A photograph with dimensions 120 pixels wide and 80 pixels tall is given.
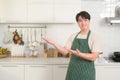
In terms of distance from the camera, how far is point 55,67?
3.26 m

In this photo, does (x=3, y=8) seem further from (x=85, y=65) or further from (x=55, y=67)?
(x=85, y=65)

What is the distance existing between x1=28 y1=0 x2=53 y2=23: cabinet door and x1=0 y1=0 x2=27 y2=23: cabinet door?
9cm

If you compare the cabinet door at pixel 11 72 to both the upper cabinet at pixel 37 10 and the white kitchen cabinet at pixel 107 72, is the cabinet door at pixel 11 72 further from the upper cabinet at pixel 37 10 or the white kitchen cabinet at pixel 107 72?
the white kitchen cabinet at pixel 107 72

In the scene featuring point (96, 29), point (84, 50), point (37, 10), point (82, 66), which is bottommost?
point (82, 66)

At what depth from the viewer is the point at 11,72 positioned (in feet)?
10.7

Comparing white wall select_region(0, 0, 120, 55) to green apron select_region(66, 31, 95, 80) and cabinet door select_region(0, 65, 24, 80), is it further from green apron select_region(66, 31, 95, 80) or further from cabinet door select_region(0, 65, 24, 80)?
green apron select_region(66, 31, 95, 80)

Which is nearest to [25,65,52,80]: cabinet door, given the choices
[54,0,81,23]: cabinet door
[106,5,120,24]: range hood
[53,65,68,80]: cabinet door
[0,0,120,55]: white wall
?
[53,65,68,80]: cabinet door

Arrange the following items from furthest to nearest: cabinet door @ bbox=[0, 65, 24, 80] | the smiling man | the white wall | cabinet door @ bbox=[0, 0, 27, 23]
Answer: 1. the white wall
2. cabinet door @ bbox=[0, 0, 27, 23]
3. cabinet door @ bbox=[0, 65, 24, 80]
4. the smiling man

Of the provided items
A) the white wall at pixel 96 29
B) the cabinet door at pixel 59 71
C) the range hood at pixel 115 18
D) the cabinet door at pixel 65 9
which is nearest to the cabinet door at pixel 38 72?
the cabinet door at pixel 59 71

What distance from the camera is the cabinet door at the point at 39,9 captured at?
3414mm

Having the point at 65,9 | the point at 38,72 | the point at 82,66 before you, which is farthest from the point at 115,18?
the point at 38,72

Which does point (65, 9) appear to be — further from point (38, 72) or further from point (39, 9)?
point (38, 72)

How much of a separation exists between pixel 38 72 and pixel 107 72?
1027mm

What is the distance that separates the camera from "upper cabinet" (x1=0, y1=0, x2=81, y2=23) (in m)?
3.40
